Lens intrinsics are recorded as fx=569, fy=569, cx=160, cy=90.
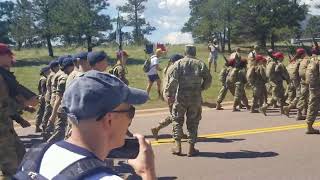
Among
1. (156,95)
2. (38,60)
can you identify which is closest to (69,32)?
(38,60)

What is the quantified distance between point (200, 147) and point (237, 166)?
1790mm

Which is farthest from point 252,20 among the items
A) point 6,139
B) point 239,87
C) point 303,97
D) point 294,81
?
point 6,139

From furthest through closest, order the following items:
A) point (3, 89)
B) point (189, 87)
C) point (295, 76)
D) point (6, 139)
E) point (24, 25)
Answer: point (24, 25)
point (295, 76)
point (189, 87)
point (6, 139)
point (3, 89)

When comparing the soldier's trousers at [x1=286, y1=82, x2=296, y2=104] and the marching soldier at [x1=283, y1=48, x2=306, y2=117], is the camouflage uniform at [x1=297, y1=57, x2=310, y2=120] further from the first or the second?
the soldier's trousers at [x1=286, y1=82, x2=296, y2=104]

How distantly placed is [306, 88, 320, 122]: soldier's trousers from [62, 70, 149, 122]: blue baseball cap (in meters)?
9.51

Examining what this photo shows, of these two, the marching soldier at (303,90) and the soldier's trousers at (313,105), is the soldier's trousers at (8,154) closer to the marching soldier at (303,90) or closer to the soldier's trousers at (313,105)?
the soldier's trousers at (313,105)

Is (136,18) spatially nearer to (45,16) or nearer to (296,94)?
(45,16)

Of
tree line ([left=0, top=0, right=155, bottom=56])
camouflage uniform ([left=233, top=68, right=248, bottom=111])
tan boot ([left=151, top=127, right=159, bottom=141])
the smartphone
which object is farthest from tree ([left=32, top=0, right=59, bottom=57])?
the smartphone

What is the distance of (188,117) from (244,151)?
4.18 ft

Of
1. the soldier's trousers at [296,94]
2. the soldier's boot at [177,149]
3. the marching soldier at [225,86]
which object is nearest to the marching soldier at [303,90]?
the soldier's trousers at [296,94]

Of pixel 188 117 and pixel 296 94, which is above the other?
pixel 188 117

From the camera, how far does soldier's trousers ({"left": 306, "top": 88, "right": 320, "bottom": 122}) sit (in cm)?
1120

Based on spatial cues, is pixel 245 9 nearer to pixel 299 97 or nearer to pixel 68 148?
pixel 299 97

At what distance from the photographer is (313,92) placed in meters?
11.5
